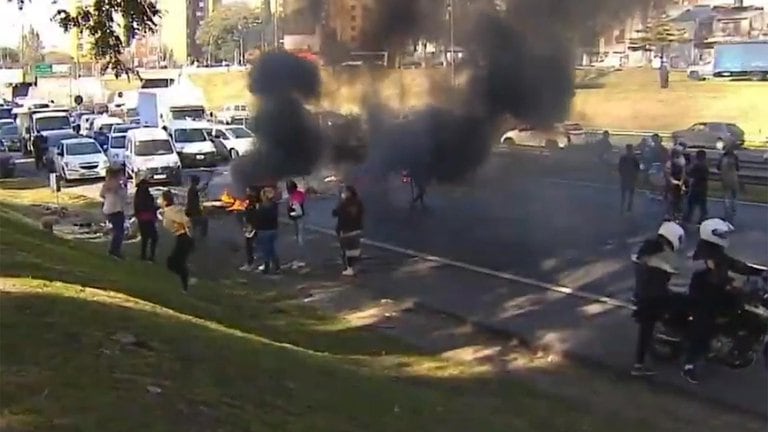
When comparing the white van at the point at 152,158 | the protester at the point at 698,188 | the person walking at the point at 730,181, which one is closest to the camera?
the protester at the point at 698,188

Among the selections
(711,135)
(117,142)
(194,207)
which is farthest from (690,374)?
(117,142)

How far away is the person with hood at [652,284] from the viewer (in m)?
9.71

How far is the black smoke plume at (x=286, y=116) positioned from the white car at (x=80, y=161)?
12.2 m

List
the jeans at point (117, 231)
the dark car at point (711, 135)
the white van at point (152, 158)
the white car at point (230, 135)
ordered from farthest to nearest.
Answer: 1. the white car at point (230, 135)
2. the white van at point (152, 158)
3. the dark car at point (711, 135)
4. the jeans at point (117, 231)

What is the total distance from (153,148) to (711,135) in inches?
636

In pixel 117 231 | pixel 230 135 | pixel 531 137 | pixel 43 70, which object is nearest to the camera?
pixel 117 231

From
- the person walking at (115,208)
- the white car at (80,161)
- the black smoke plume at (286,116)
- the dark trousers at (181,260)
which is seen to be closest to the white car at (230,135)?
the white car at (80,161)

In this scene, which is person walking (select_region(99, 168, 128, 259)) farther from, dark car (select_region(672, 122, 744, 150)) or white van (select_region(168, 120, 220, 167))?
white van (select_region(168, 120, 220, 167))

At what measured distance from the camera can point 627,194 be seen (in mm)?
22031

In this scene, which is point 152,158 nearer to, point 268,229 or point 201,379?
point 268,229

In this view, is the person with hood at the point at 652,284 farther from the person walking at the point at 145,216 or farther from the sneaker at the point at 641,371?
the person walking at the point at 145,216

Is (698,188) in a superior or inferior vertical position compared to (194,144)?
superior

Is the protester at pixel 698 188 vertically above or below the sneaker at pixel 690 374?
above

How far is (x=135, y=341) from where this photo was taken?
7.04 meters
